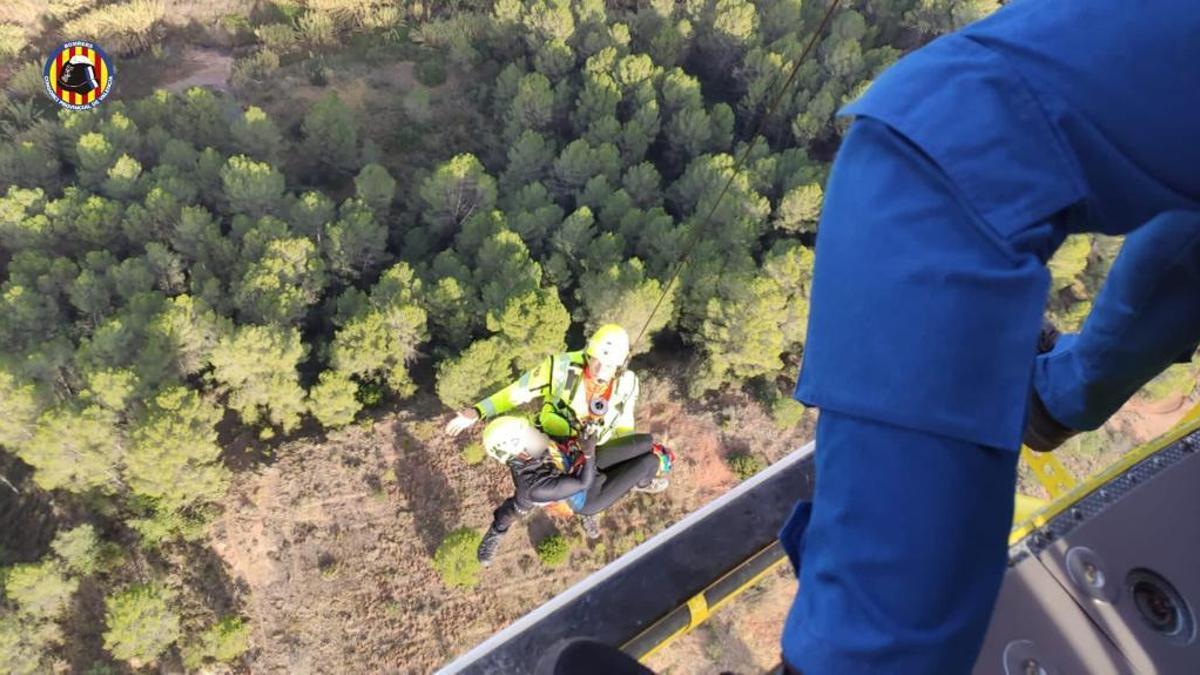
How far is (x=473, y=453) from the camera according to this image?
10.1 meters

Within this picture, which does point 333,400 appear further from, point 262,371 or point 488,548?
point 488,548

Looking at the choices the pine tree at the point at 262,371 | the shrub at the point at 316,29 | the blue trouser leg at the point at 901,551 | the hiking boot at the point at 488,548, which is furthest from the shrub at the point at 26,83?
the blue trouser leg at the point at 901,551

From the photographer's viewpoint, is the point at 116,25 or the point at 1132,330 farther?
the point at 116,25

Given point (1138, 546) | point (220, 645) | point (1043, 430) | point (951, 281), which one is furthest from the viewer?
point (220, 645)

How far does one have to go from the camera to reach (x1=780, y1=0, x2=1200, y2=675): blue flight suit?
107cm

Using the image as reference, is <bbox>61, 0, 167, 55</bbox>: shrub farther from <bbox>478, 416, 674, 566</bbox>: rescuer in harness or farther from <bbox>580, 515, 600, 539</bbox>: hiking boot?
<bbox>478, 416, 674, 566</bbox>: rescuer in harness

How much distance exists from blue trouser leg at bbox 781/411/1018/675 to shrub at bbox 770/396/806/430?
34.1 ft

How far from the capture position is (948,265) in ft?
3.43

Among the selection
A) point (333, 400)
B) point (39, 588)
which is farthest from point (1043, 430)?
point (39, 588)

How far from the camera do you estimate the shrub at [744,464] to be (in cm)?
1067

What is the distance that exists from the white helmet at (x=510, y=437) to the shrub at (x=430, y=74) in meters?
17.1

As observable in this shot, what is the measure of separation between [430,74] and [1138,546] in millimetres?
20874

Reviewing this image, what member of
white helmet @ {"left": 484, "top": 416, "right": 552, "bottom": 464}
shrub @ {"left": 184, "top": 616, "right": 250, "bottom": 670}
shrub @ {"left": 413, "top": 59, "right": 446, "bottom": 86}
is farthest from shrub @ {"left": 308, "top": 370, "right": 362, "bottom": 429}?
shrub @ {"left": 413, "top": 59, "right": 446, "bottom": 86}

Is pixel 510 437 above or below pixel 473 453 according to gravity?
above
